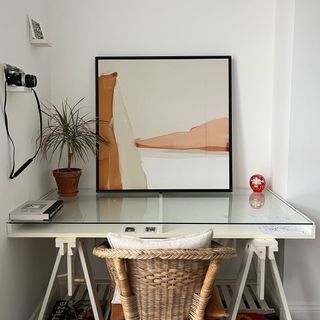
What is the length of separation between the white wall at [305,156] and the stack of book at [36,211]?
133cm

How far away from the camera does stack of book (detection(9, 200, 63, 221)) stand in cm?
199

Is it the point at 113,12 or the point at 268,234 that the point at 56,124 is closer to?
the point at 113,12

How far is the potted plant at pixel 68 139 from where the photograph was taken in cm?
255

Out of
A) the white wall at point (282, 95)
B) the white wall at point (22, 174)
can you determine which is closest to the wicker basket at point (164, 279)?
the white wall at point (22, 174)

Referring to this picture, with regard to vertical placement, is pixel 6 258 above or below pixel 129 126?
below

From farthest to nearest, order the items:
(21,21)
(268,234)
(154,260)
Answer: (21,21) < (268,234) < (154,260)

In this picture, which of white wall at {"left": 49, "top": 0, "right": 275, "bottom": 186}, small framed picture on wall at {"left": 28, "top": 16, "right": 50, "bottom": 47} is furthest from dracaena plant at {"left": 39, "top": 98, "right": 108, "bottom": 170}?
small framed picture on wall at {"left": 28, "top": 16, "right": 50, "bottom": 47}

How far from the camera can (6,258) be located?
199 cm

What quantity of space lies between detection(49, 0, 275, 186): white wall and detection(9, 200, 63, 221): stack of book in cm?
84

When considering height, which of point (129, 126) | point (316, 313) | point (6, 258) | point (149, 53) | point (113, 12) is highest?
point (113, 12)

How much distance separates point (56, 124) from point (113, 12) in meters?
0.82

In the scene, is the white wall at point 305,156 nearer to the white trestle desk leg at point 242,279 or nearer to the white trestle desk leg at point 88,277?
the white trestle desk leg at point 242,279

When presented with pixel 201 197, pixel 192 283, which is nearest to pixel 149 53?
pixel 201 197

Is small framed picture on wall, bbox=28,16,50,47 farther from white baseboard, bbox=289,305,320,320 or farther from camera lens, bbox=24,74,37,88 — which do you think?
white baseboard, bbox=289,305,320,320
